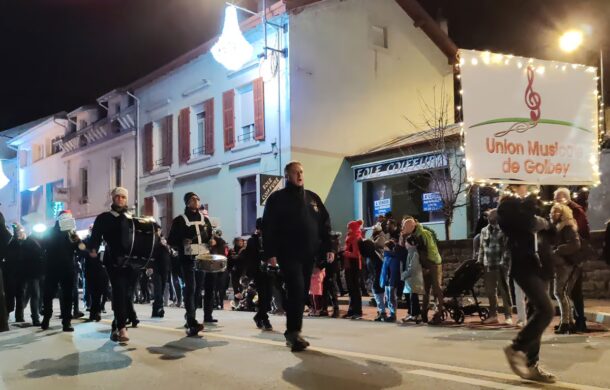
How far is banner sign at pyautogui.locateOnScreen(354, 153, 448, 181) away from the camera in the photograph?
18891mm

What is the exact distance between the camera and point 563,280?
838 centimetres

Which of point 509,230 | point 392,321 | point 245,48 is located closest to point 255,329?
point 392,321

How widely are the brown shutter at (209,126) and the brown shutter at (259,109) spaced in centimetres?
282

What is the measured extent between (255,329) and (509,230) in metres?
4.84

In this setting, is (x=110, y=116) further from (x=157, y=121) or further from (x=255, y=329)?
(x=255, y=329)

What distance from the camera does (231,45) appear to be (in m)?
21.4

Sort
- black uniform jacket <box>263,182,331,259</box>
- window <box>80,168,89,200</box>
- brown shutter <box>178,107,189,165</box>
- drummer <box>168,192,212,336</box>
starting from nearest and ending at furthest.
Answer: black uniform jacket <box>263,182,331,259</box> < drummer <box>168,192,212,336</box> < brown shutter <box>178,107,189,165</box> < window <box>80,168,89,200</box>

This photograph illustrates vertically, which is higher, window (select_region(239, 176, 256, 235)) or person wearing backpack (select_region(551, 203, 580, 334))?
window (select_region(239, 176, 256, 235))

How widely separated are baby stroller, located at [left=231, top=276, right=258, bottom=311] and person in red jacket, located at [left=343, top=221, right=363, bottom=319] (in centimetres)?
266

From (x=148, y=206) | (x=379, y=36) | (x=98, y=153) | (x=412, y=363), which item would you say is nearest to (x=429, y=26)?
(x=379, y=36)

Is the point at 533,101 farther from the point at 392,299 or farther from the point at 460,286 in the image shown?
the point at 392,299

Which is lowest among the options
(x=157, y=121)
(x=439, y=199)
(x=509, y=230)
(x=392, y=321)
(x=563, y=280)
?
(x=392, y=321)

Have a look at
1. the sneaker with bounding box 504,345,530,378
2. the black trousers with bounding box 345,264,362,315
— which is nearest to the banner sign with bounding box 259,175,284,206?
the black trousers with bounding box 345,264,362,315

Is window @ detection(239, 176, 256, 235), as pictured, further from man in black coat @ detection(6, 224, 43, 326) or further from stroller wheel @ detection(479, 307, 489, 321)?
stroller wheel @ detection(479, 307, 489, 321)
